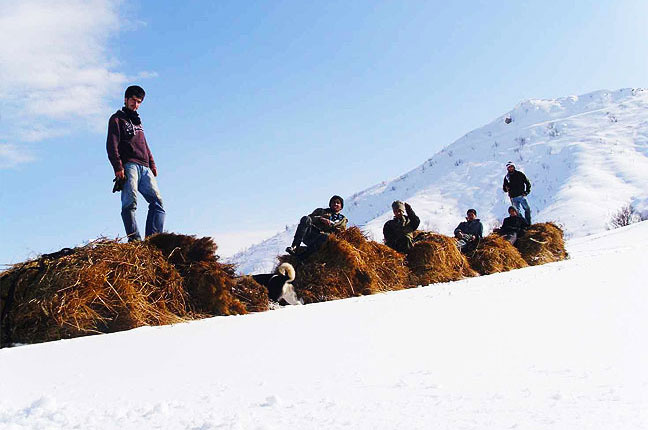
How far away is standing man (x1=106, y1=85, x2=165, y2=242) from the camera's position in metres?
4.28

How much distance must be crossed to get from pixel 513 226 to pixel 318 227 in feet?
14.0

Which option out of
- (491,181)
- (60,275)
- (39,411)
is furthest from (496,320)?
(491,181)

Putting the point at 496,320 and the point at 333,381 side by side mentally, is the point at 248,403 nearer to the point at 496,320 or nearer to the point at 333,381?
the point at 333,381

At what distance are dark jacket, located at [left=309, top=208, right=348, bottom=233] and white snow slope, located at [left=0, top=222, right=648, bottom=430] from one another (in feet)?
8.07

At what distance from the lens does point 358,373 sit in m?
1.76

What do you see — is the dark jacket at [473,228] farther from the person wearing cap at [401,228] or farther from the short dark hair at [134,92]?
the short dark hair at [134,92]

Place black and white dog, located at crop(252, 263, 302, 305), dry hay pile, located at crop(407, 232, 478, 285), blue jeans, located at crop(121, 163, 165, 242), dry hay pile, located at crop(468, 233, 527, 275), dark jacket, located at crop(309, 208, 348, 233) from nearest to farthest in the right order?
blue jeans, located at crop(121, 163, 165, 242)
black and white dog, located at crop(252, 263, 302, 305)
dark jacket, located at crop(309, 208, 348, 233)
dry hay pile, located at crop(407, 232, 478, 285)
dry hay pile, located at crop(468, 233, 527, 275)

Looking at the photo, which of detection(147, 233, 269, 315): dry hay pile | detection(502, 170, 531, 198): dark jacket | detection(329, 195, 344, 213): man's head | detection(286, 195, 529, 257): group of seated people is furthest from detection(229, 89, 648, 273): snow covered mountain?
detection(147, 233, 269, 315): dry hay pile

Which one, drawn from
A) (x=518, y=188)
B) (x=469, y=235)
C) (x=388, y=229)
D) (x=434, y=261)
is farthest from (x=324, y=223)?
(x=518, y=188)

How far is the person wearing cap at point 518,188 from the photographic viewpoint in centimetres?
955

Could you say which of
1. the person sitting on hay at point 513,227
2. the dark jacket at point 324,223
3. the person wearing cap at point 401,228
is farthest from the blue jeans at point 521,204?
the dark jacket at point 324,223

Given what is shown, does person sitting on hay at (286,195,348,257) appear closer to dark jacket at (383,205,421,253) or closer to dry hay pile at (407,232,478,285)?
dark jacket at (383,205,421,253)

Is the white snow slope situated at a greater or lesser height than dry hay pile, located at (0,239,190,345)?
lesser

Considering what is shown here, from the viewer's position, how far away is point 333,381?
65.6 inches
